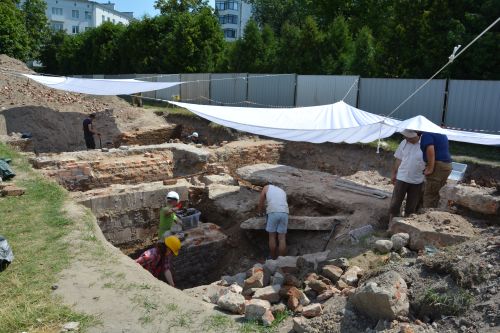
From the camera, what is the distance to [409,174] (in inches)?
239

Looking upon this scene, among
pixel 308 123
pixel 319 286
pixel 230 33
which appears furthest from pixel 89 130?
pixel 230 33

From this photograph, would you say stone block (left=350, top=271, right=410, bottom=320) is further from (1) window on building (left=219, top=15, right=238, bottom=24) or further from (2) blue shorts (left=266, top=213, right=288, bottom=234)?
(1) window on building (left=219, top=15, right=238, bottom=24)

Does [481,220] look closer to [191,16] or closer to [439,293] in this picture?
[439,293]

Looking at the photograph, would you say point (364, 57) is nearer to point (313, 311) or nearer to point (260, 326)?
point (313, 311)

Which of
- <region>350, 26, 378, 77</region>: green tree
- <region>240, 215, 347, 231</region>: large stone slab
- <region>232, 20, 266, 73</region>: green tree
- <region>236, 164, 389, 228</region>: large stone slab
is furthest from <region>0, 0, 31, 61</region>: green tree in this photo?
<region>240, 215, 347, 231</region>: large stone slab

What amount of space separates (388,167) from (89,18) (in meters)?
57.2

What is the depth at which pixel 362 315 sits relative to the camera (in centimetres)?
334

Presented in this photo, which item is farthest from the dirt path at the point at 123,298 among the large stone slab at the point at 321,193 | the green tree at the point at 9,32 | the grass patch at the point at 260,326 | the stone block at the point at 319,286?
the green tree at the point at 9,32

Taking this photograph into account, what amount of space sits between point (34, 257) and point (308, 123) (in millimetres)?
4600

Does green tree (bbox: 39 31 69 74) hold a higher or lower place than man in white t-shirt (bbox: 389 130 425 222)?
higher

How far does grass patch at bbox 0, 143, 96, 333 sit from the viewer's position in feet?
11.7

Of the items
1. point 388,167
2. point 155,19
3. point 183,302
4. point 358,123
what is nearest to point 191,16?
point 155,19

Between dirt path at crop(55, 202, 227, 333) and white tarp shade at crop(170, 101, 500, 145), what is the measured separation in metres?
3.30

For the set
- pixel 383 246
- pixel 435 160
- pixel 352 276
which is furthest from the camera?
pixel 435 160
